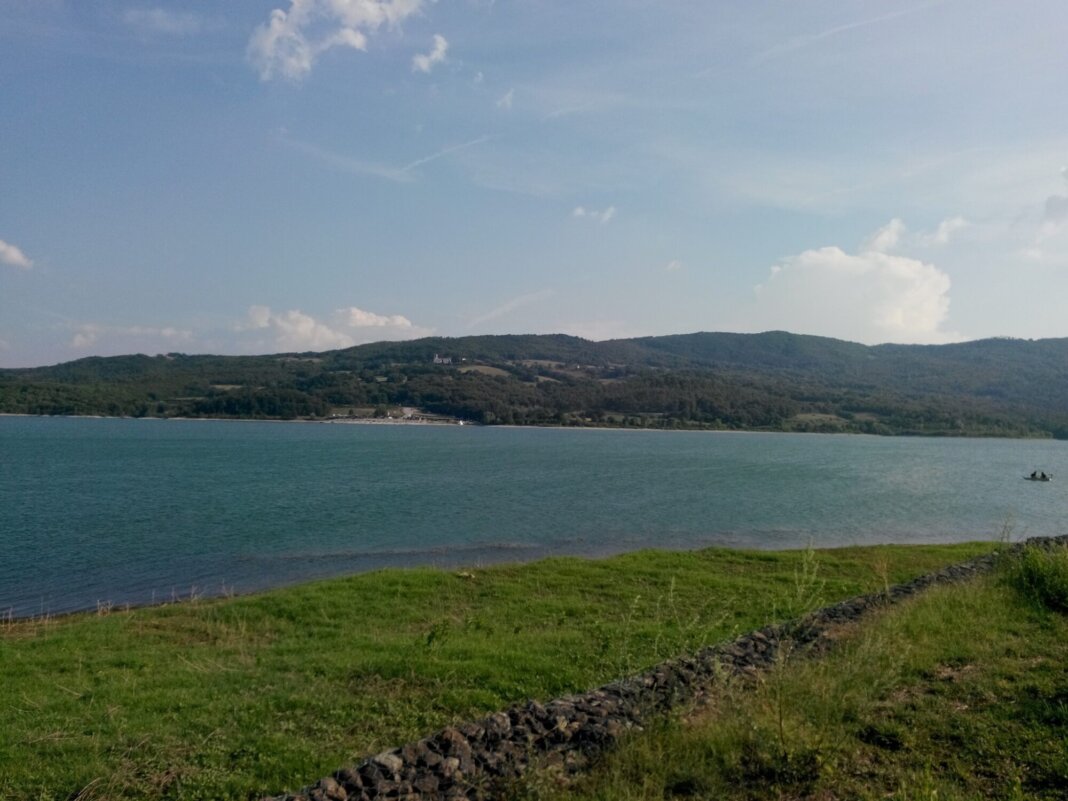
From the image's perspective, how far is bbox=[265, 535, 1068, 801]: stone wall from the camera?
553 cm

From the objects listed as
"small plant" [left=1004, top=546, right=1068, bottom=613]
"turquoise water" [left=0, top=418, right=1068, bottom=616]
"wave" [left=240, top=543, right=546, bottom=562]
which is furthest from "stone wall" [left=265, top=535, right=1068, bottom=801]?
"wave" [left=240, top=543, right=546, bottom=562]

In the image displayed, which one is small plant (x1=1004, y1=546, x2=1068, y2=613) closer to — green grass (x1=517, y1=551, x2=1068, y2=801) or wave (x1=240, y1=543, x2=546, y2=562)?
green grass (x1=517, y1=551, x2=1068, y2=801)

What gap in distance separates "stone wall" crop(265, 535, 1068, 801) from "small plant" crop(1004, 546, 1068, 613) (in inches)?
164

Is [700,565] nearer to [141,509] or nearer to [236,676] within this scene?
[236,676]

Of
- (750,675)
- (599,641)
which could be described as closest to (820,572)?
(599,641)

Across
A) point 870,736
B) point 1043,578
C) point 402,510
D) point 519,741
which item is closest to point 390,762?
point 519,741

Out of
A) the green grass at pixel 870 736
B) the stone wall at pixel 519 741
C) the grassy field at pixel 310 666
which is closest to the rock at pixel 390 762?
the stone wall at pixel 519 741

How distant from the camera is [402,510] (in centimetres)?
4275

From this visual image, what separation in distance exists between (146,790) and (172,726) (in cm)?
174

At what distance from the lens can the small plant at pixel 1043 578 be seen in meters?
10.0

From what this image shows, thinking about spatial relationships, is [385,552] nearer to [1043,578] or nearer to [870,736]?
[1043,578]

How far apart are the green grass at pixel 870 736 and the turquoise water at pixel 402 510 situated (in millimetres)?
7319

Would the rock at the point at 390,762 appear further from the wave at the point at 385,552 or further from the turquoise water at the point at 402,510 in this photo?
the wave at the point at 385,552

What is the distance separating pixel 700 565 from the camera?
2277 centimetres
